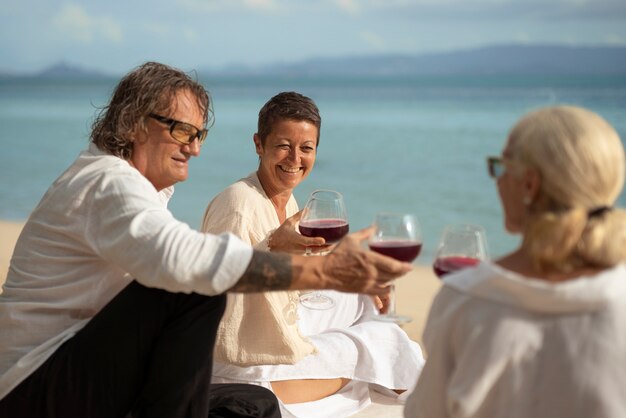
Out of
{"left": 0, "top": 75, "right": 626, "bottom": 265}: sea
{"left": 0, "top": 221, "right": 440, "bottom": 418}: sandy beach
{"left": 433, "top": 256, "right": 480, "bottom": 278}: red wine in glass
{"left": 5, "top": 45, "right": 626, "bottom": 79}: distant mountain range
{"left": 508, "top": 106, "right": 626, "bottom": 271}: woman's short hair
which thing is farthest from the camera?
{"left": 5, "top": 45, "right": 626, "bottom": 79}: distant mountain range

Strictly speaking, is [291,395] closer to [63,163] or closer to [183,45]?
[63,163]

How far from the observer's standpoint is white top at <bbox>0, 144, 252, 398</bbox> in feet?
9.42

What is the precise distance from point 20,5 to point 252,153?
164ft

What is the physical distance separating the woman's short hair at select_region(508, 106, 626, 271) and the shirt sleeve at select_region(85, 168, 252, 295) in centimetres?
115

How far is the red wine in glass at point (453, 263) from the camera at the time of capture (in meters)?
2.79

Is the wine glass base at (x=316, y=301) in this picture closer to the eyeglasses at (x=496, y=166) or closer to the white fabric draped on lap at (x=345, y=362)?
the white fabric draped on lap at (x=345, y=362)

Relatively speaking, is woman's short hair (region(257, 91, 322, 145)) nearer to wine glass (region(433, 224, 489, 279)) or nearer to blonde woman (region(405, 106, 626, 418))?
wine glass (region(433, 224, 489, 279))

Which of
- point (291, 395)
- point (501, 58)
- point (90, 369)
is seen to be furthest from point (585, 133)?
point (501, 58)

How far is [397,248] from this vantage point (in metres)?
3.06

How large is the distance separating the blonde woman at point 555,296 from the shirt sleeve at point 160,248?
0.97m

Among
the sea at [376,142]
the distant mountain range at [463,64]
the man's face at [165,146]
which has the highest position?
the distant mountain range at [463,64]

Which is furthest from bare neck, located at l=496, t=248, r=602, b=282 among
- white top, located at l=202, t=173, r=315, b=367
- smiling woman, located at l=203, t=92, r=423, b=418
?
white top, located at l=202, t=173, r=315, b=367

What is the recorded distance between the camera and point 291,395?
418 centimetres

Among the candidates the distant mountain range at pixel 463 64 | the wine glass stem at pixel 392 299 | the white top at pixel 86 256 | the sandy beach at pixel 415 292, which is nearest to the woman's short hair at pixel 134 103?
the white top at pixel 86 256
